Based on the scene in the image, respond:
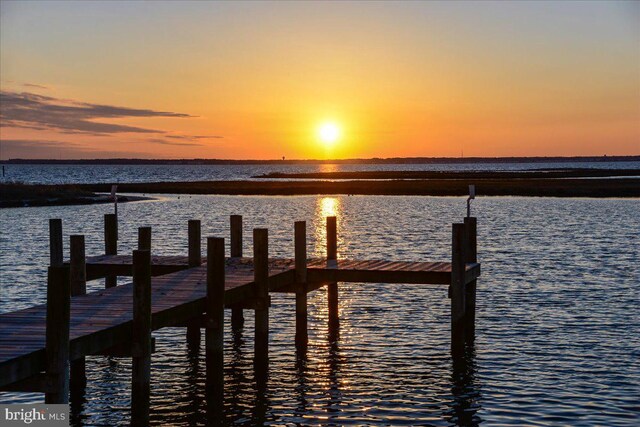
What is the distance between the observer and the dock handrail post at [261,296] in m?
18.0

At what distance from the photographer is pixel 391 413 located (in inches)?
616

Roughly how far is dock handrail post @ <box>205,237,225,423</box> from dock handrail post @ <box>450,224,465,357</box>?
5756 mm

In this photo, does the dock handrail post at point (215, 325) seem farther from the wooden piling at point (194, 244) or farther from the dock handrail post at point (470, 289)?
the dock handrail post at point (470, 289)

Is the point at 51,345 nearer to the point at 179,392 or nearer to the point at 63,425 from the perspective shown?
the point at 63,425

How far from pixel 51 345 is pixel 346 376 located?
761 cm

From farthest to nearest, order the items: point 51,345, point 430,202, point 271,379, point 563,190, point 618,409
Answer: point 563,190
point 430,202
point 271,379
point 618,409
point 51,345

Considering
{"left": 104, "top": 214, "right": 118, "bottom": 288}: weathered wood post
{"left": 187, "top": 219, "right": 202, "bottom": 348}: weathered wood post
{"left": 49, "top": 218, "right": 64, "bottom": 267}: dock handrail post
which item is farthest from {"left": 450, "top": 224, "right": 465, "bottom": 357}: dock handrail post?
{"left": 104, "top": 214, "right": 118, "bottom": 288}: weathered wood post

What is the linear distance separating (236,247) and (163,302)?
6.99 m

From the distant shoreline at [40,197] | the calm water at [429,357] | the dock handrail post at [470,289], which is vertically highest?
the distant shoreline at [40,197]

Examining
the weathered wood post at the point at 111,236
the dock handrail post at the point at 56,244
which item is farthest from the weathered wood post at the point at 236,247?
the dock handrail post at the point at 56,244

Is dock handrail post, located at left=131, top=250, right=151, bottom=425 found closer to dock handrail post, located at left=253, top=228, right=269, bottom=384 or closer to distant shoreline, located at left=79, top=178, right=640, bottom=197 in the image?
dock handrail post, located at left=253, top=228, right=269, bottom=384

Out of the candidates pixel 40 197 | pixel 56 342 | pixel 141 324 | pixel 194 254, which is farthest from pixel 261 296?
pixel 40 197

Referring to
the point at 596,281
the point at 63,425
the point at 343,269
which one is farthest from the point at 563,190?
the point at 63,425

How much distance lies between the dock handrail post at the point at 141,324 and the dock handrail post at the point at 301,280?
673cm
